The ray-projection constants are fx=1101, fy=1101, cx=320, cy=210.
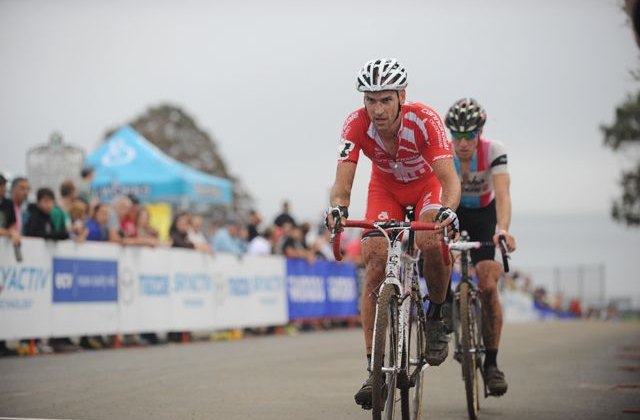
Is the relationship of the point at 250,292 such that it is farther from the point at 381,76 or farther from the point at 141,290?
the point at 381,76

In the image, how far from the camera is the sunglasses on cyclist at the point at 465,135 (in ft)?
30.1

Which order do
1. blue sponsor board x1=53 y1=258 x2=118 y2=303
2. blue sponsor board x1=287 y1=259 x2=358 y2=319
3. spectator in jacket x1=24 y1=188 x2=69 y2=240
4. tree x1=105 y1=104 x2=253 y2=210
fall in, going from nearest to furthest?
spectator in jacket x1=24 y1=188 x2=69 y2=240, blue sponsor board x1=53 y1=258 x2=118 y2=303, blue sponsor board x1=287 y1=259 x2=358 y2=319, tree x1=105 y1=104 x2=253 y2=210

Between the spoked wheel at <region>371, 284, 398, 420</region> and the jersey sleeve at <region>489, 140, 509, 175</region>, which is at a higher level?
the jersey sleeve at <region>489, 140, 509, 175</region>

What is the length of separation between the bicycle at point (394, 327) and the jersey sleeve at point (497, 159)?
86.2 inches

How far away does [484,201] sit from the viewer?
9.68 m

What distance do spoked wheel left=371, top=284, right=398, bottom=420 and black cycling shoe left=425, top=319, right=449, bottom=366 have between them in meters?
0.99

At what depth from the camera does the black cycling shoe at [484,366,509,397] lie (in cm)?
877

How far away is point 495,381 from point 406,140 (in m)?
2.35

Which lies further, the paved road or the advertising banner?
the advertising banner

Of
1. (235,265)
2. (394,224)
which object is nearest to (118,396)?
(394,224)

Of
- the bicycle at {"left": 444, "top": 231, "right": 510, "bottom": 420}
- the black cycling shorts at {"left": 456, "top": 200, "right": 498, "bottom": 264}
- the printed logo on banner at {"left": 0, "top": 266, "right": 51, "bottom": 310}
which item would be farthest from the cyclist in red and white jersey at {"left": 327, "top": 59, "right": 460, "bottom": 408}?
the printed logo on banner at {"left": 0, "top": 266, "right": 51, "bottom": 310}

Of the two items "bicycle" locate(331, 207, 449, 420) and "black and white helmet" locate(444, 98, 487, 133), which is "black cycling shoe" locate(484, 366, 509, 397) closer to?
"bicycle" locate(331, 207, 449, 420)

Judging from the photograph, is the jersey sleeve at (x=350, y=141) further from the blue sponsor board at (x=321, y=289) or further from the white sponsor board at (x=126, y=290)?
the blue sponsor board at (x=321, y=289)

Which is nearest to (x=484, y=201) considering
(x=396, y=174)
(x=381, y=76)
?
(x=396, y=174)
